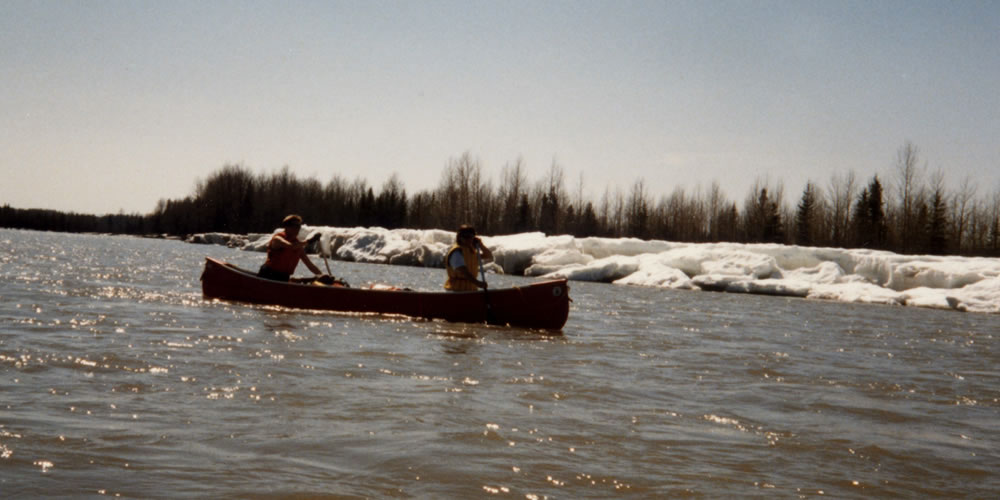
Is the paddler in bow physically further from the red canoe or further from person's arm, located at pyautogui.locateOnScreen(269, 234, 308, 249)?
person's arm, located at pyautogui.locateOnScreen(269, 234, 308, 249)

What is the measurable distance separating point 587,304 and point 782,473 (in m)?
12.0

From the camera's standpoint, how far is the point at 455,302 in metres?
10.5

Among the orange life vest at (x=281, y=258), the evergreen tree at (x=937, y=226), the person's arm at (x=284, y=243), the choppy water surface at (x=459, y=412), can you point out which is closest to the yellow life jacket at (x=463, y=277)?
the choppy water surface at (x=459, y=412)

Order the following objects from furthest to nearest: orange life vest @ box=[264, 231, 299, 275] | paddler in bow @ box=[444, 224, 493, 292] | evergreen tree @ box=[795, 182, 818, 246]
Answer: evergreen tree @ box=[795, 182, 818, 246] → orange life vest @ box=[264, 231, 299, 275] → paddler in bow @ box=[444, 224, 493, 292]

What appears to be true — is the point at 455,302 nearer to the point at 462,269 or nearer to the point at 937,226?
the point at 462,269

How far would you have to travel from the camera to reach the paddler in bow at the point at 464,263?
34.4 ft

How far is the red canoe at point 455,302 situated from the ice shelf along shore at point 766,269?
15728 millimetres

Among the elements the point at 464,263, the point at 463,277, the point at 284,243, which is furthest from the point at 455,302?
the point at 284,243

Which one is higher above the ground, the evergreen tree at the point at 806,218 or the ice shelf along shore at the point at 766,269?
the evergreen tree at the point at 806,218

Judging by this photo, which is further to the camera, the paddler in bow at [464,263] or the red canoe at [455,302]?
the paddler in bow at [464,263]

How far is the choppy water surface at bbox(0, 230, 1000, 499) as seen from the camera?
3564 millimetres

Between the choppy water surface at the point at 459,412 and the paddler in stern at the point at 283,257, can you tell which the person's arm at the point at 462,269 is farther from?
the paddler in stern at the point at 283,257

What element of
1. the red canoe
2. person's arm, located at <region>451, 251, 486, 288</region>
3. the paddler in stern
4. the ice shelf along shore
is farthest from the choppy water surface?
the ice shelf along shore

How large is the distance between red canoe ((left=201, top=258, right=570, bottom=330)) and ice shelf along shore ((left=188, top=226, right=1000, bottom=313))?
15.7m
